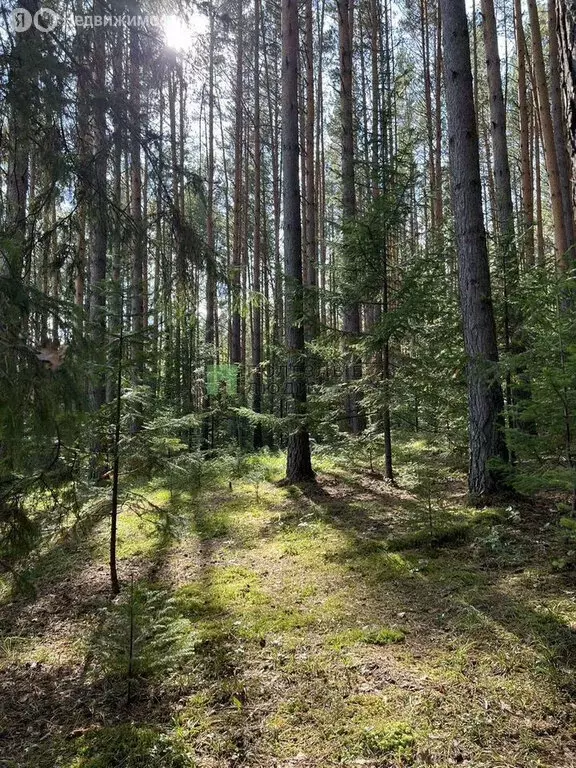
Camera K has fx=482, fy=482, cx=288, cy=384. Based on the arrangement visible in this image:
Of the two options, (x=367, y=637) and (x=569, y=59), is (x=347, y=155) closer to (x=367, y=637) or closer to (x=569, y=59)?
(x=569, y=59)

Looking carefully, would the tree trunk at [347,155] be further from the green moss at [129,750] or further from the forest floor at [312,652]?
the green moss at [129,750]

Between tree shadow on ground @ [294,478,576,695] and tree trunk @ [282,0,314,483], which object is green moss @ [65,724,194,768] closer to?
tree shadow on ground @ [294,478,576,695]

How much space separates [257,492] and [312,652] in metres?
4.19

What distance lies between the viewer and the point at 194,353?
1480cm

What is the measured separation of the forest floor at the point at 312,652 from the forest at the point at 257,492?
0.06 feet

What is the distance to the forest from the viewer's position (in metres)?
2.36

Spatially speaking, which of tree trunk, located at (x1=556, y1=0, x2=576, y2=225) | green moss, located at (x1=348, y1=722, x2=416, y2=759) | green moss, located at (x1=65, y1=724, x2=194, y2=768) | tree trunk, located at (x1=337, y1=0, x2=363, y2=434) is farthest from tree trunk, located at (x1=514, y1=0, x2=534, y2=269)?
green moss, located at (x1=65, y1=724, x2=194, y2=768)

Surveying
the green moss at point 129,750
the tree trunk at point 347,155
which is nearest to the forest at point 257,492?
the green moss at point 129,750

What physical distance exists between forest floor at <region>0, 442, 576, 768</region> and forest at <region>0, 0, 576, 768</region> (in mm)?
19

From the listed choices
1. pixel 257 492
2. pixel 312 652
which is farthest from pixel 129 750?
pixel 257 492

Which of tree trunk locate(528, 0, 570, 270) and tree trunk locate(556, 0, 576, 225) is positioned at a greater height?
tree trunk locate(528, 0, 570, 270)

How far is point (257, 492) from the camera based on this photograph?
7.12 meters

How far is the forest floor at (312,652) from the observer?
7.30ft

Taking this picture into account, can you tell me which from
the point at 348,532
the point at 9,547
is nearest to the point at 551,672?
the point at 348,532
